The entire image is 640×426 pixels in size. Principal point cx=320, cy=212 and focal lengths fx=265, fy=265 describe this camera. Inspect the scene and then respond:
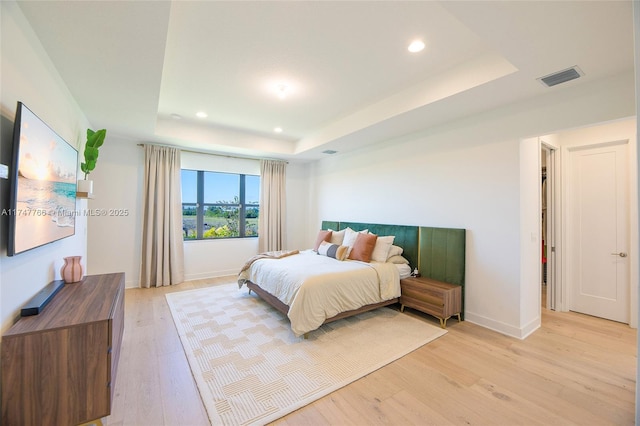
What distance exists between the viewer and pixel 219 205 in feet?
18.2

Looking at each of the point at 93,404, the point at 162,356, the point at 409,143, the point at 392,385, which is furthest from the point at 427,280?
the point at 93,404

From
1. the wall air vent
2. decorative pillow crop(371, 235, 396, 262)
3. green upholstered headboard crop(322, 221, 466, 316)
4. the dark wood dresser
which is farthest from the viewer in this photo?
decorative pillow crop(371, 235, 396, 262)

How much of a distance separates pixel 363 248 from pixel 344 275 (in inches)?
33.8

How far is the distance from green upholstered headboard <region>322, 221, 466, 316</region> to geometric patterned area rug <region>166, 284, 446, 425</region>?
70 centimetres

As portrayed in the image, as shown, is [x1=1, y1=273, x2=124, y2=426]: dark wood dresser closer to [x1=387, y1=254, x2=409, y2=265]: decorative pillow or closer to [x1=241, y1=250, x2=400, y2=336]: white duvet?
[x1=241, y1=250, x2=400, y2=336]: white duvet

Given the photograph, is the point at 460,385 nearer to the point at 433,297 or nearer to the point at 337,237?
the point at 433,297

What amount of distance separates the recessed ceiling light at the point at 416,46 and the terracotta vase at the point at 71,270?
11.4 ft

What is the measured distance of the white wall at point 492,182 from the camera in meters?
2.55

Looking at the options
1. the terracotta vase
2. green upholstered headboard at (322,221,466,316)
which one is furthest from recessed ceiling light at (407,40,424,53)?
the terracotta vase

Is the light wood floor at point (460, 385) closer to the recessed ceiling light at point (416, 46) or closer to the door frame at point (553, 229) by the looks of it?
the door frame at point (553, 229)

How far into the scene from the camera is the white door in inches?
128

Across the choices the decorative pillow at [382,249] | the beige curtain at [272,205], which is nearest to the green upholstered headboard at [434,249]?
the decorative pillow at [382,249]

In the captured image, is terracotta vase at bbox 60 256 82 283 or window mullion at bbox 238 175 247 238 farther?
window mullion at bbox 238 175 247 238

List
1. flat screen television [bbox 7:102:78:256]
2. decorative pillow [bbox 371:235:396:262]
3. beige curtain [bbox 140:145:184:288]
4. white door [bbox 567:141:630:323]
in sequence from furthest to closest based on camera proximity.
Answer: beige curtain [bbox 140:145:184:288]
decorative pillow [bbox 371:235:396:262]
white door [bbox 567:141:630:323]
flat screen television [bbox 7:102:78:256]
